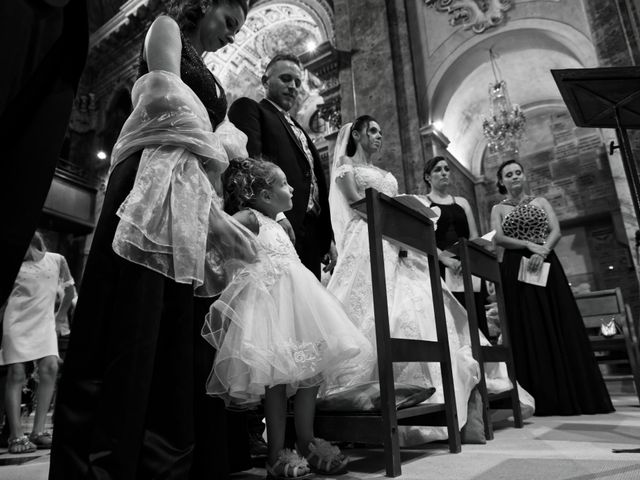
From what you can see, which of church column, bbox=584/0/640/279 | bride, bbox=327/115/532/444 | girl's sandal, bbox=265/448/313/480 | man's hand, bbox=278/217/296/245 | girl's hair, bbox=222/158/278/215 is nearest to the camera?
girl's sandal, bbox=265/448/313/480

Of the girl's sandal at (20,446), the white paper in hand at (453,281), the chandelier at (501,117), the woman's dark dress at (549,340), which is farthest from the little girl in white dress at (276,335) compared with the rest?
the chandelier at (501,117)

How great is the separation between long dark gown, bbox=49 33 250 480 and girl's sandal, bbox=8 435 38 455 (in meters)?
2.63

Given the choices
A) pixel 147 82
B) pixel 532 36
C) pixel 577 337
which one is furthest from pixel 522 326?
pixel 532 36

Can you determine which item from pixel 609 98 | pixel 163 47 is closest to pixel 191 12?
pixel 163 47

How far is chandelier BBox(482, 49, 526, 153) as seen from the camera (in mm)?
7887

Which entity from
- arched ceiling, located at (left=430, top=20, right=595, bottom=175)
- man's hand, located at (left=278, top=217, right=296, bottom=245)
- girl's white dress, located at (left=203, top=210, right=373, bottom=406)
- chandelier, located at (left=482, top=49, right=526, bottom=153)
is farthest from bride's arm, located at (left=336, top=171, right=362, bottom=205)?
chandelier, located at (left=482, top=49, right=526, bottom=153)

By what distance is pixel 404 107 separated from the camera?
23.4ft

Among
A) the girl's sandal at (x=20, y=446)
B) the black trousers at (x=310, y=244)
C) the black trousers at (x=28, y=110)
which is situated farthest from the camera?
the girl's sandal at (x=20, y=446)

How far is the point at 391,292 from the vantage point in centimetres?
280

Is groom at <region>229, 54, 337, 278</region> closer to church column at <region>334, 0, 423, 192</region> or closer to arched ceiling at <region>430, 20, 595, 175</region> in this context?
church column at <region>334, 0, 423, 192</region>

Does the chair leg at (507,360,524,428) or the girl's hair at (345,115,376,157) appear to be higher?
the girl's hair at (345,115,376,157)

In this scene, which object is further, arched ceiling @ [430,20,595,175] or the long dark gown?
arched ceiling @ [430,20,595,175]

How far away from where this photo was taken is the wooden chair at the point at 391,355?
6.30 feet

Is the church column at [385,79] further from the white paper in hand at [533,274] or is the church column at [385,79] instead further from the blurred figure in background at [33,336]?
the blurred figure in background at [33,336]
